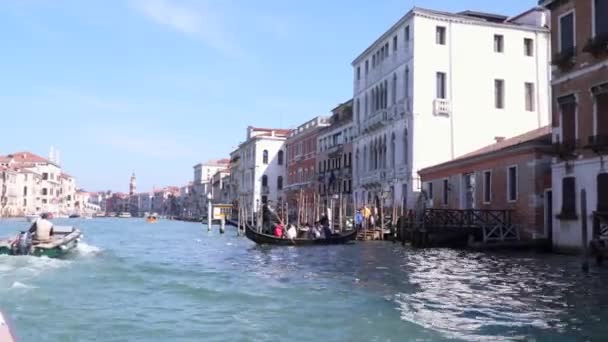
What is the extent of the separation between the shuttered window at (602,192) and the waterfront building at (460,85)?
11.4m

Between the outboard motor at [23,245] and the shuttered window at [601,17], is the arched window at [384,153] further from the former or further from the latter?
the outboard motor at [23,245]

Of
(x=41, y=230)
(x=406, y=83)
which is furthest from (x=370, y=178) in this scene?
(x=41, y=230)

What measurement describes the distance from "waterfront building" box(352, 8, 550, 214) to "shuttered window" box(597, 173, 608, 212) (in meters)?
11.4

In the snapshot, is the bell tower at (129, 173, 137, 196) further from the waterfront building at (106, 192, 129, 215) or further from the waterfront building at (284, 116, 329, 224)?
the waterfront building at (284, 116, 329, 224)

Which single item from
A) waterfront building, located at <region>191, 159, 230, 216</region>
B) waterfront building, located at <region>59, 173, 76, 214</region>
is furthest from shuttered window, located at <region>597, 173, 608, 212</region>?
waterfront building, located at <region>59, 173, 76, 214</region>

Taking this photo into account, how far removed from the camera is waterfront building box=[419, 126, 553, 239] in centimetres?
1797

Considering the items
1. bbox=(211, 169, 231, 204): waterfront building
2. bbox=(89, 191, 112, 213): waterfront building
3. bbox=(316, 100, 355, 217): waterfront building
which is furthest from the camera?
bbox=(89, 191, 112, 213): waterfront building

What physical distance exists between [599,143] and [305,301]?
29.2ft

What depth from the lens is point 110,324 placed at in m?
7.41

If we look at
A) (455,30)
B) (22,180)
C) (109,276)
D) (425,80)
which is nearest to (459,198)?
(425,80)

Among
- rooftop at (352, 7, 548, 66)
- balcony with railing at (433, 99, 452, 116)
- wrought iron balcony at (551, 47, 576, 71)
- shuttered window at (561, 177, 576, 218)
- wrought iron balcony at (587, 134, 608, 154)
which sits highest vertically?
rooftop at (352, 7, 548, 66)

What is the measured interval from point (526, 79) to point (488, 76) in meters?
1.57

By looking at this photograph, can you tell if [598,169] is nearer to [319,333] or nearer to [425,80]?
[319,333]

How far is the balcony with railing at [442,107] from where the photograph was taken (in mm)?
26625
